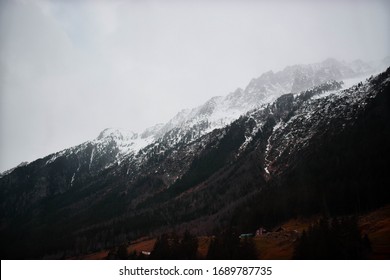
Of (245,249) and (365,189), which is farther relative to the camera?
(365,189)

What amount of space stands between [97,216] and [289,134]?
4328 inches

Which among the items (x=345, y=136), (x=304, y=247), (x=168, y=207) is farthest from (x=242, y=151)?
(x=304, y=247)

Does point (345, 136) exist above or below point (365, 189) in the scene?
above

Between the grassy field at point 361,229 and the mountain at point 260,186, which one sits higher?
the mountain at point 260,186

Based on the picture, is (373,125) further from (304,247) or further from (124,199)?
(124,199)

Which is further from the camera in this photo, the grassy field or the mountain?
the mountain

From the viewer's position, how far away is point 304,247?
127 feet

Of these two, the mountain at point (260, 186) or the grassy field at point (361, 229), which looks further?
the mountain at point (260, 186)

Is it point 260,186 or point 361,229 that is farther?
point 260,186

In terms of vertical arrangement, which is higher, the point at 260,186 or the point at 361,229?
the point at 260,186

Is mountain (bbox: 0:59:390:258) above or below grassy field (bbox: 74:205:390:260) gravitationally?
above

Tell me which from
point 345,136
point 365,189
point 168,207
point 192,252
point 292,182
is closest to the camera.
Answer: point 192,252
